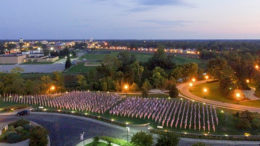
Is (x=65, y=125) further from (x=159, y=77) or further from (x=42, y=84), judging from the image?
(x=159, y=77)

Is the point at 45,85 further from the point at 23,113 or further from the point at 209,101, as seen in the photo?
the point at 209,101

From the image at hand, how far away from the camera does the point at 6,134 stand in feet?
61.9

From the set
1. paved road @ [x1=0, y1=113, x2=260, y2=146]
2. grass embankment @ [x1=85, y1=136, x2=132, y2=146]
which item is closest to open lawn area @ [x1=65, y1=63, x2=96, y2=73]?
paved road @ [x1=0, y1=113, x2=260, y2=146]

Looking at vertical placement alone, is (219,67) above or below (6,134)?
above

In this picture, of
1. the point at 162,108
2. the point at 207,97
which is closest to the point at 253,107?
the point at 207,97

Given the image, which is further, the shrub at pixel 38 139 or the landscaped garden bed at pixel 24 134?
the landscaped garden bed at pixel 24 134

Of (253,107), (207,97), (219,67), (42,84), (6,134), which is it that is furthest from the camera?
(219,67)

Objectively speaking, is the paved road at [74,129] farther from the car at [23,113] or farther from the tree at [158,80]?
the tree at [158,80]

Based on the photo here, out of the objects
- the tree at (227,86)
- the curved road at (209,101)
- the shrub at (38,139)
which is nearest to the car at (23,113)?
the shrub at (38,139)

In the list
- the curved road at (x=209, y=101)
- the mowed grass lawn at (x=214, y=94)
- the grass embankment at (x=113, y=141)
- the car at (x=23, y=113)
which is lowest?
the car at (x=23, y=113)

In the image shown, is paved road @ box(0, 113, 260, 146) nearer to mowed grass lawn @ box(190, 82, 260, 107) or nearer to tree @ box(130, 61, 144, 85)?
mowed grass lawn @ box(190, 82, 260, 107)

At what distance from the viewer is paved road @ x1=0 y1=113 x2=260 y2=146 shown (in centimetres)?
1833

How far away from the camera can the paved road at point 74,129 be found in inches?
722

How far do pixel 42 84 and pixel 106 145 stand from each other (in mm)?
26066
